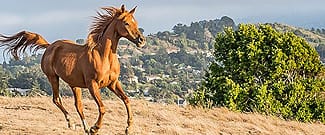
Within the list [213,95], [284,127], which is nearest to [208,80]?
[213,95]

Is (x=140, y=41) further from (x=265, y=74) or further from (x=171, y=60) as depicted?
(x=171, y=60)

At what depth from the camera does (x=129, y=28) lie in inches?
290

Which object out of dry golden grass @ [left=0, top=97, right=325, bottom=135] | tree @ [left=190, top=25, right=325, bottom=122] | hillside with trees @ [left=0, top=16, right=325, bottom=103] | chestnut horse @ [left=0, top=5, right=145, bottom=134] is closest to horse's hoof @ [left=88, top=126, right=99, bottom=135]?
chestnut horse @ [left=0, top=5, right=145, bottom=134]

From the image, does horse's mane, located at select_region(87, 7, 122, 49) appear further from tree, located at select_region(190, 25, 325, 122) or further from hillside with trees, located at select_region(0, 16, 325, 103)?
hillside with trees, located at select_region(0, 16, 325, 103)

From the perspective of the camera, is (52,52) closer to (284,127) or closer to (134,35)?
(134,35)

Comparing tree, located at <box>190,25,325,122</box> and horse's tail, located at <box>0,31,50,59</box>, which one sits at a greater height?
horse's tail, located at <box>0,31,50,59</box>

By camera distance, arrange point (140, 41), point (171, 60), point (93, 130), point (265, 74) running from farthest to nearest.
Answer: point (171, 60)
point (265, 74)
point (93, 130)
point (140, 41)

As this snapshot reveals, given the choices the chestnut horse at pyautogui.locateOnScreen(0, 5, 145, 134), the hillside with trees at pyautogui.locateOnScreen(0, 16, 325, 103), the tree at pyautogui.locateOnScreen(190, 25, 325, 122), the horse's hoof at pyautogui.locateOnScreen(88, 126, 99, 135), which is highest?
the chestnut horse at pyautogui.locateOnScreen(0, 5, 145, 134)

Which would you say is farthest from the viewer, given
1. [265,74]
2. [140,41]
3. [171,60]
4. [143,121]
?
[171,60]

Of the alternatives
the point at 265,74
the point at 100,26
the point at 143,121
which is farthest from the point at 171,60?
the point at 100,26

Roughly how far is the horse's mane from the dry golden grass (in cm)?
180

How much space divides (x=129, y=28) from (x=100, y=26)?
69cm

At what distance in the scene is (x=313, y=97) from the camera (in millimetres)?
22250

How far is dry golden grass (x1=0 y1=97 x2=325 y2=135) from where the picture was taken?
920 cm
